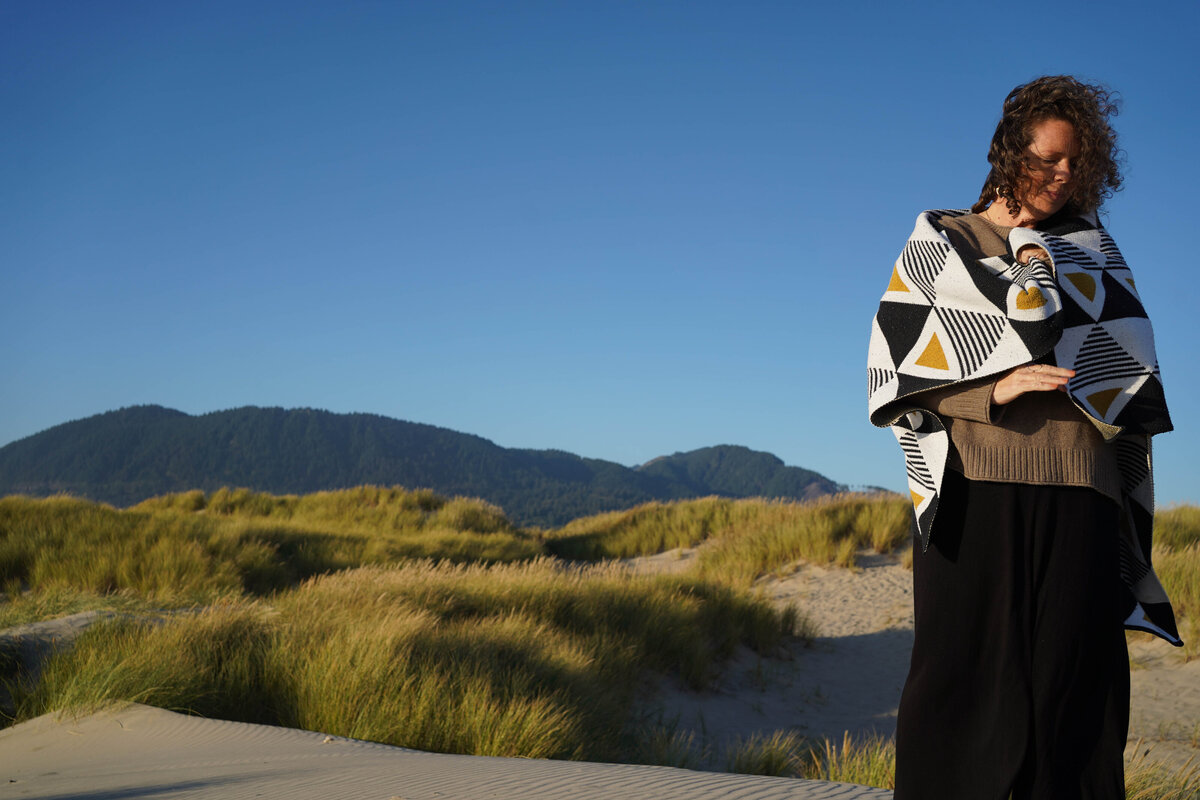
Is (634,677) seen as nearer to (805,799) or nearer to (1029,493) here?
(805,799)

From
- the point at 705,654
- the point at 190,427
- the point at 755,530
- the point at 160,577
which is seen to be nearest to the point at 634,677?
the point at 705,654

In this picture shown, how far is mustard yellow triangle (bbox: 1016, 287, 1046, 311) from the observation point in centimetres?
181

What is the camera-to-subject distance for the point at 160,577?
8406mm

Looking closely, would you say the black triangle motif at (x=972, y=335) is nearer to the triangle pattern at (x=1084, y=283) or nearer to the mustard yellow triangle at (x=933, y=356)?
the mustard yellow triangle at (x=933, y=356)

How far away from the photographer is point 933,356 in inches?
75.5

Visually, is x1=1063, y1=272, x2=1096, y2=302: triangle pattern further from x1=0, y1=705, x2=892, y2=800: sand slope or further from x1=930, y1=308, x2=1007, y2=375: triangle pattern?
x1=0, y1=705, x2=892, y2=800: sand slope

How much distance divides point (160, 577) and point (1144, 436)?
8.99 m

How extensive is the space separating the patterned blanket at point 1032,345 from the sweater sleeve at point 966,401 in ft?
0.11

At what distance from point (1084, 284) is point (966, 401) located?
43 cm

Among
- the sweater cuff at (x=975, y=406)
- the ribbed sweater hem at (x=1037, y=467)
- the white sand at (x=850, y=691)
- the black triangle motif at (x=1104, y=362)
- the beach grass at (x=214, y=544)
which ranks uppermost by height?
the black triangle motif at (x=1104, y=362)

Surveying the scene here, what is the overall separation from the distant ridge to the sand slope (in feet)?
379

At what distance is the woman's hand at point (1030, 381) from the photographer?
1752mm

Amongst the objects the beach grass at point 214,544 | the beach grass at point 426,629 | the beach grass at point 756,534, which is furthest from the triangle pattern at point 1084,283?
the beach grass at point 756,534

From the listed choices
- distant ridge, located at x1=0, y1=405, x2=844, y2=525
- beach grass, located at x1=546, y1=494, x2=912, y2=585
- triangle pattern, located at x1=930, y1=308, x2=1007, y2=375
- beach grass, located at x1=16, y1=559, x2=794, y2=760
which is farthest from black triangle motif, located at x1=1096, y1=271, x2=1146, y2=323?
distant ridge, located at x1=0, y1=405, x2=844, y2=525
